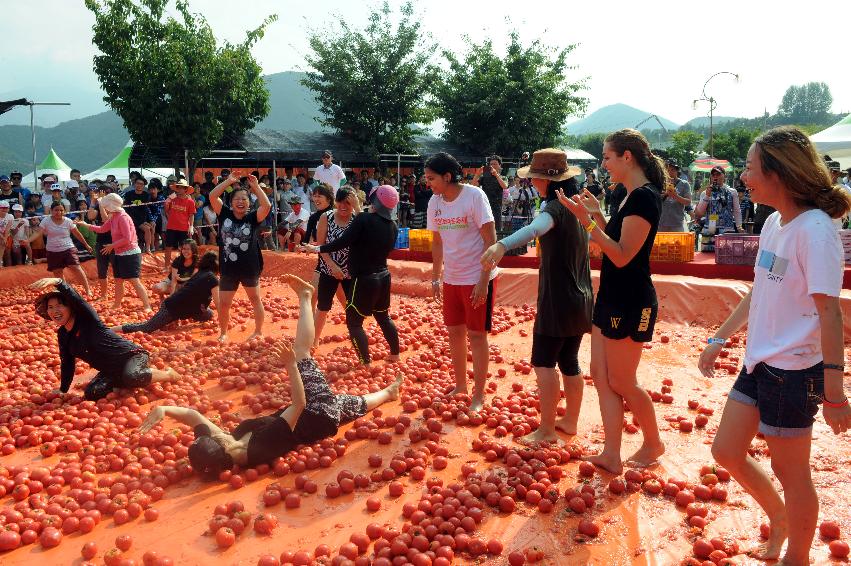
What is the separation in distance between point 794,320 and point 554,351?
6.29 ft

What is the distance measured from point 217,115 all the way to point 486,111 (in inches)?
472

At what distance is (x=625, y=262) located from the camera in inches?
140

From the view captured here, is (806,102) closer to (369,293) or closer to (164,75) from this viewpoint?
(164,75)

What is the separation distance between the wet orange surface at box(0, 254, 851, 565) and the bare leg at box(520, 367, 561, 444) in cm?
16

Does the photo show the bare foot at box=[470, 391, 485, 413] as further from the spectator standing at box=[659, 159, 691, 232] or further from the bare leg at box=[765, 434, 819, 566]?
the spectator standing at box=[659, 159, 691, 232]

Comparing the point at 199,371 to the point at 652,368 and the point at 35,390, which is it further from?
the point at 652,368

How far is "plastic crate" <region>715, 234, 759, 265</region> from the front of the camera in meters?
9.78

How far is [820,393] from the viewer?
262 centimetres

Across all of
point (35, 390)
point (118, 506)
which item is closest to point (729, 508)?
point (118, 506)

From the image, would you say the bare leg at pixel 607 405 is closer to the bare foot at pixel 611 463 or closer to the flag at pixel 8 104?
the bare foot at pixel 611 463

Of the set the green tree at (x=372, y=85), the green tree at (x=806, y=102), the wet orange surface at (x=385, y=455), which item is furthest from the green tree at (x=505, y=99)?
the green tree at (x=806, y=102)

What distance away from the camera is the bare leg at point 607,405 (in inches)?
156

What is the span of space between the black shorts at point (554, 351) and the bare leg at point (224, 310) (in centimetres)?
434

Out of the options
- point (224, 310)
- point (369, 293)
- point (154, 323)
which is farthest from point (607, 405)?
point (154, 323)
